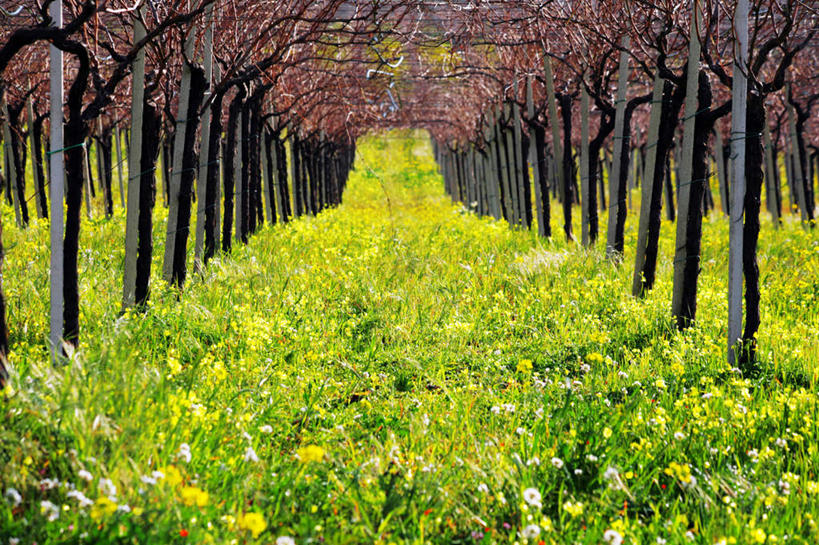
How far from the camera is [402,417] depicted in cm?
441

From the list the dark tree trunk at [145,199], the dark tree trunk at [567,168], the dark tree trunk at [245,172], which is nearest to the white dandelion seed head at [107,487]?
the dark tree trunk at [145,199]

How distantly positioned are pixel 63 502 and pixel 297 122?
15.0 metres

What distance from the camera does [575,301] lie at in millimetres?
7156

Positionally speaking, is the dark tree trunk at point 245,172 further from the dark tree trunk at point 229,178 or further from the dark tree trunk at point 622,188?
the dark tree trunk at point 622,188

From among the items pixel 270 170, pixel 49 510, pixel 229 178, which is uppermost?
pixel 270 170

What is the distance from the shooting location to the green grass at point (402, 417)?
9.24 ft

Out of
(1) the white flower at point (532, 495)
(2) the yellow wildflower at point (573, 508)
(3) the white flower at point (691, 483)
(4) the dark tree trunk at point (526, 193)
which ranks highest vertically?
(4) the dark tree trunk at point (526, 193)

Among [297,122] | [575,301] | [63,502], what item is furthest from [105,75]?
[63,502]

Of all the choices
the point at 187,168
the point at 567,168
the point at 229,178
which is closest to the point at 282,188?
the point at 229,178

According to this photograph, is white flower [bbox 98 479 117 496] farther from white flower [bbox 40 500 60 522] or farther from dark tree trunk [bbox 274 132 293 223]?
dark tree trunk [bbox 274 132 293 223]

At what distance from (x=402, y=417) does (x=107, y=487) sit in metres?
2.10

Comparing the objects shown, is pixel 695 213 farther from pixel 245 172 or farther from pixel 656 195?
pixel 245 172

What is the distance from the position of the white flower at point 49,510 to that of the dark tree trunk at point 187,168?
4.70 metres

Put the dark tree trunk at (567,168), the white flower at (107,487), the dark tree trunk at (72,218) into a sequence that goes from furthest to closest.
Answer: the dark tree trunk at (567,168) < the dark tree trunk at (72,218) < the white flower at (107,487)
